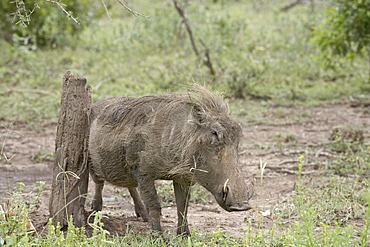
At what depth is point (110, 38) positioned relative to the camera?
495 inches

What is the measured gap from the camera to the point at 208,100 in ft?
11.7

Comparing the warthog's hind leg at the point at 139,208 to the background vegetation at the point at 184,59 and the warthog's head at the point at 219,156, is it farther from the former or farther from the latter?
the background vegetation at the point at 184,59

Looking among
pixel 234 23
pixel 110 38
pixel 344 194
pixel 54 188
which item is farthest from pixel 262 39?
pixel 54 188

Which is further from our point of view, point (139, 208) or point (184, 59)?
point (184, 59)

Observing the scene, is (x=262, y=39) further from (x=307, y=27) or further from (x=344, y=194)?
(x=344, y=194)

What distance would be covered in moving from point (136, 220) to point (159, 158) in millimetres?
997

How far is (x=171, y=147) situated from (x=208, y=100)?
1.35 ft

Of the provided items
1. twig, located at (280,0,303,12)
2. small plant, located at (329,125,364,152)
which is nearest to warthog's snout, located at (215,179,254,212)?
small plant, located at (329,125,364,152)

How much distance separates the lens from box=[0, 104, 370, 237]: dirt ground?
4.27 meters

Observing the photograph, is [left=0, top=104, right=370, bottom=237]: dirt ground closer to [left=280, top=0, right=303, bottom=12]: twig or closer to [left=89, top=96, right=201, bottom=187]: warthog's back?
[left=89, top=96, right=201, bottom=187]: warthog's back

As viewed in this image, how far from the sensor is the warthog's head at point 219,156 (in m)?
3.14

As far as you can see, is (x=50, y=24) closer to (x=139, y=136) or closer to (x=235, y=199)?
(x=139, y=136)

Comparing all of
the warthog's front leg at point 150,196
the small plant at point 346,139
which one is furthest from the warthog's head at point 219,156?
the small plant at point 346,139

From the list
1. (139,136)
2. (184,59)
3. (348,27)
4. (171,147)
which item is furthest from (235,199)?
(184,59)
